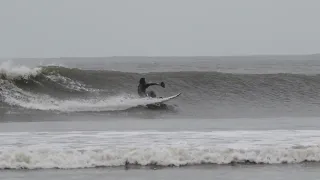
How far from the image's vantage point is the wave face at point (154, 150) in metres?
10.8

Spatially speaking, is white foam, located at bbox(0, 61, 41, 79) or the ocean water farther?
white foam, located at bbox(0, 61, 41, 79)

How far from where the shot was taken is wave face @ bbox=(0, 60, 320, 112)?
23578 mm

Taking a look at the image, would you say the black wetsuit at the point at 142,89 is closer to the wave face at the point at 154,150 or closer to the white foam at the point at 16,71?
the white foam at the point at 16,71

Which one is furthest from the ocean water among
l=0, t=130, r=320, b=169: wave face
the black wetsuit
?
the black wetsuit

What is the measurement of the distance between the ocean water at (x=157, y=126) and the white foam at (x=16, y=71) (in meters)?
0.04

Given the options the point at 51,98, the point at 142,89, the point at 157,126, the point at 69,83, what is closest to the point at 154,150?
the point at 157,126

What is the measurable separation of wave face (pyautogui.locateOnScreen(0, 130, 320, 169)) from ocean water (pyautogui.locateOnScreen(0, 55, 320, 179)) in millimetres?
18

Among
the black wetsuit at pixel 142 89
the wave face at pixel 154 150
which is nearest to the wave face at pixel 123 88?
the black wetsuit at pixel 142 89

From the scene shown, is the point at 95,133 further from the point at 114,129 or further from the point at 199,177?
the point at 199,177

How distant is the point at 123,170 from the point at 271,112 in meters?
12.6

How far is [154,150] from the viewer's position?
11.2 metres

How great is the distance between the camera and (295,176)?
9750 millimetres

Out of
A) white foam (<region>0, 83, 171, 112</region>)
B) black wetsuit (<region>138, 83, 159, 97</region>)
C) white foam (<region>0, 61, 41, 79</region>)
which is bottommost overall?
white foam (<region>0, 83, 171, 112</region>)

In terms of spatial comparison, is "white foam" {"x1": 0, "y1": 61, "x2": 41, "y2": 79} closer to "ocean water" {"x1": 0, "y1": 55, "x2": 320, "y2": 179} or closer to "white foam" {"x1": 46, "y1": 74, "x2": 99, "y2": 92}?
"ocean water" {"x1": 0, "y1": 55, "x2": 320, "y2": 179}
